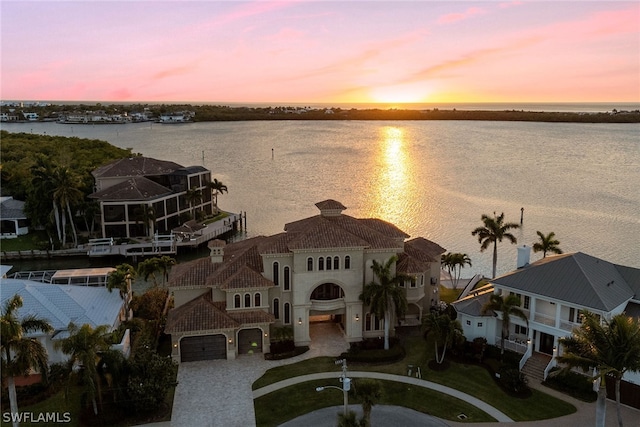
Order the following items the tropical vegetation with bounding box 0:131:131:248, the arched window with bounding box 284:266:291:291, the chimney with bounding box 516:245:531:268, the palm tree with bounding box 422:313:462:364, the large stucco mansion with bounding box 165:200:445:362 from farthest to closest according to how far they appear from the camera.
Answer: the tropical vegetation with bounding box 0:131:131:248, the chimney with bounding box 516:245:531:268, the arched window with bounding box 284:266:291:291, the large stucco mansion with bounding box 165:200:445:362, the palm tree with bounding box 422:313:462:364

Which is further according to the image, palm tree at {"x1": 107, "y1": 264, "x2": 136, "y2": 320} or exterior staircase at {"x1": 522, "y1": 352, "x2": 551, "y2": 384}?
palm tree at {"x1": 107, "y1": 264, "x2": 136, "y2": 320}

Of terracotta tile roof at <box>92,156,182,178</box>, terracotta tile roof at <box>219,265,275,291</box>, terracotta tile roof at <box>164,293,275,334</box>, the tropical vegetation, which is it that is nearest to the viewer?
terracotta tile roof at <box>164,293,275,334</box>

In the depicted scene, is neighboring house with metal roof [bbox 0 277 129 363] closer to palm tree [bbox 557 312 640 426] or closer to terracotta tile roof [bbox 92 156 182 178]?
palm tree [bbox 557 312 640 426]

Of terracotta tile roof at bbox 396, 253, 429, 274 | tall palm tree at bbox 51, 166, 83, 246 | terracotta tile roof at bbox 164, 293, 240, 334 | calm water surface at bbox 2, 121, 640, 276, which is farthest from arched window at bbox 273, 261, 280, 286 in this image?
tall palm tree at bbox 51, 166, 83, 246

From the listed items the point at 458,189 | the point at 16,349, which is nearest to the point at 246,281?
the point at 16,349

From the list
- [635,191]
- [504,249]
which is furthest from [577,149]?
[504,249]

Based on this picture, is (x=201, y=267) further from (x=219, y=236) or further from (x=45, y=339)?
(x=219, y=236)
